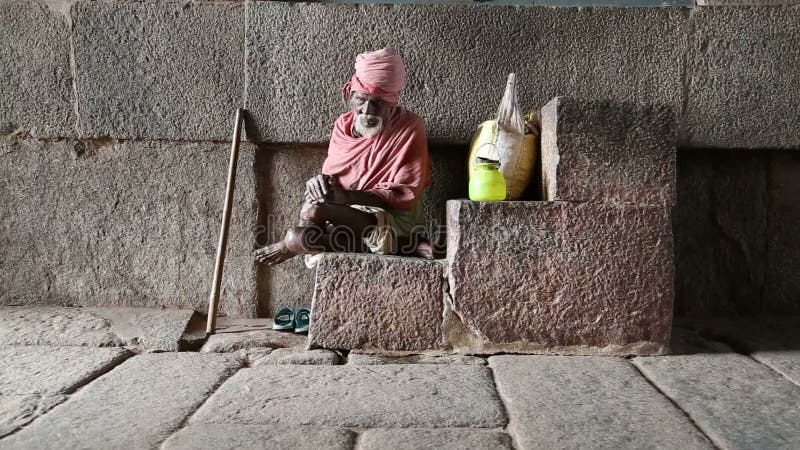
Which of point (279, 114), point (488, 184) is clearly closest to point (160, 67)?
point (279, 114)

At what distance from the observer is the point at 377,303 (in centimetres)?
259

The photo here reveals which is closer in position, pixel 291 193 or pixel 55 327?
pixel 55 327

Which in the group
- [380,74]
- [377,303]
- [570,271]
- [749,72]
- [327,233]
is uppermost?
[749,72]

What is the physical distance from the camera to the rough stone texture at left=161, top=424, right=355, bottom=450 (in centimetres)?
163

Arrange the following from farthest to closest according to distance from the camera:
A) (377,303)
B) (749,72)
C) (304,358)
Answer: (749,72), (377,303), (304,358)

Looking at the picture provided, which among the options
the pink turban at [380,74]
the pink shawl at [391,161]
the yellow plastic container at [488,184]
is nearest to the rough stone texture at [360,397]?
the yellow plastic container at [488,184]

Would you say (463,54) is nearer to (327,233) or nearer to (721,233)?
(327,233)

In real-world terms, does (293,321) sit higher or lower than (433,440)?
higher

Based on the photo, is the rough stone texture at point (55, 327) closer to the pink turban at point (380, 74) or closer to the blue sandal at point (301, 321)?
the blue sandal at point (301, 321)

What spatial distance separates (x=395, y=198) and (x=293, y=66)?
0.97 m

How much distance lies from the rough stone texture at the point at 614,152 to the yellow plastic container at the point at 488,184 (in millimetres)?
231

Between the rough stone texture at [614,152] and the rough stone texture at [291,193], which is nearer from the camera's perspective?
the rough stone texture at [614,152]

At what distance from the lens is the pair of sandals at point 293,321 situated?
2.95 m

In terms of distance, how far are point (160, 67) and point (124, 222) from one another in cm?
85
